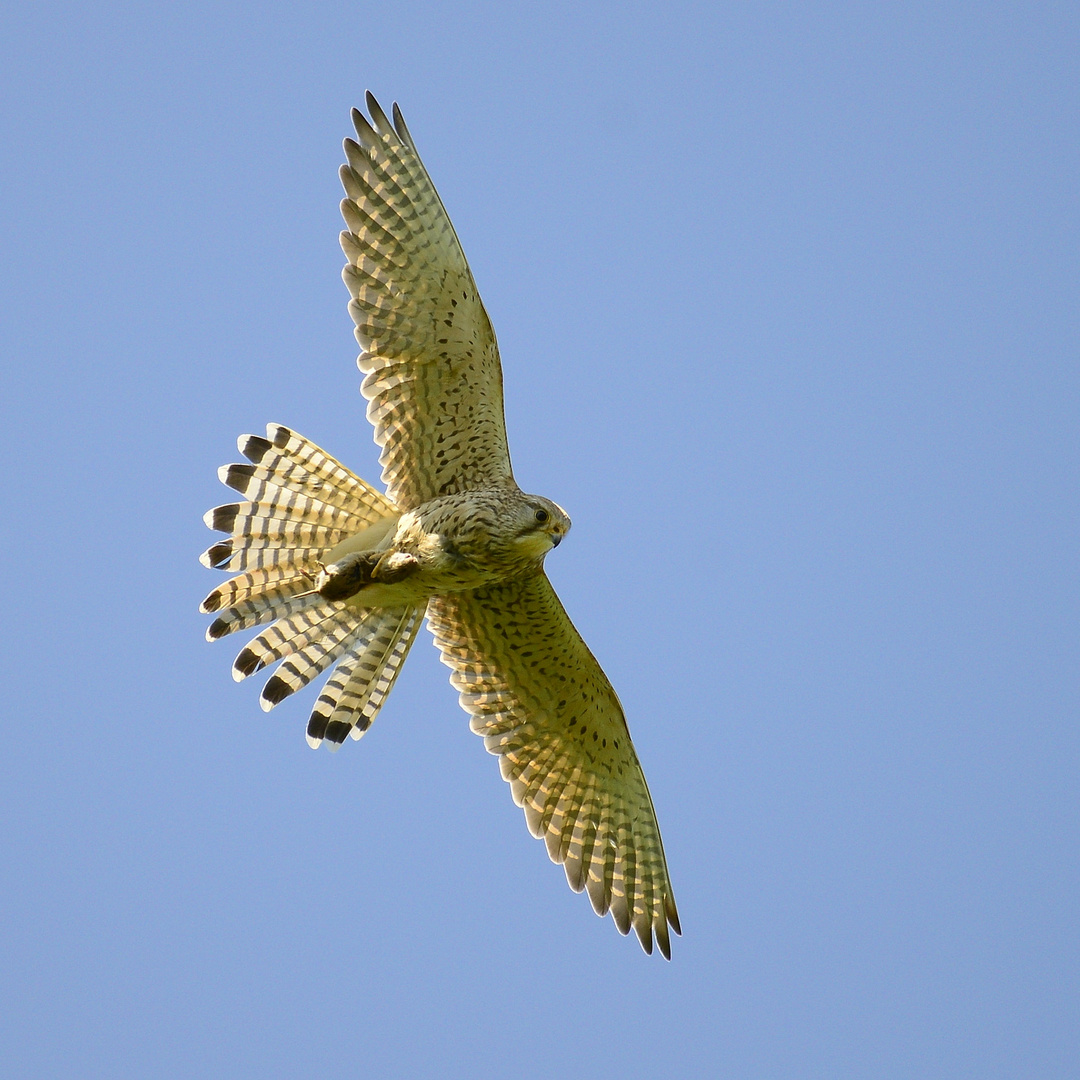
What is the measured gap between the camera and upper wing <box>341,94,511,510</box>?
895cm

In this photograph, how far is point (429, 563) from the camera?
8992 mm

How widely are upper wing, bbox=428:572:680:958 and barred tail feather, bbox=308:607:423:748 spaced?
1.03 feet

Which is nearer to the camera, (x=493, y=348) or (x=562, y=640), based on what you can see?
(x=493, y=348)

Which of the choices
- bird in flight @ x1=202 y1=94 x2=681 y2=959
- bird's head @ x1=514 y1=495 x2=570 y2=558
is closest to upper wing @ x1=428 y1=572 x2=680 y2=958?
bird in flight @ x1=202 y1=94 x2=681 y2=959

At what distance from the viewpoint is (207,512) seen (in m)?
9.55

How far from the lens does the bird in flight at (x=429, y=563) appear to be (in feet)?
29.5

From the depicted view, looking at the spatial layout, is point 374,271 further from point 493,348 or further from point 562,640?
point 562,640

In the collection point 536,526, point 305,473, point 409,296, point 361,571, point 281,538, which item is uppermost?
point 409,296

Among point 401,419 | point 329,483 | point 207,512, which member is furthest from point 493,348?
point 207,512

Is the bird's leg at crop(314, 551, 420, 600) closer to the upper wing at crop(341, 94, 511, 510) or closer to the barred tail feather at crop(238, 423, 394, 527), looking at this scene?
the barred tail feather at crop(238, 423, 394, 527)

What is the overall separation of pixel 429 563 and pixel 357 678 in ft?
4.03

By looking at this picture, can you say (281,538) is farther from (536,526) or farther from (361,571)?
(536,526)

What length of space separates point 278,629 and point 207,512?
0.85 meters

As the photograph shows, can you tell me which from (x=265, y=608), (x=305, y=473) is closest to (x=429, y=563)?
(x=305, y=473)
